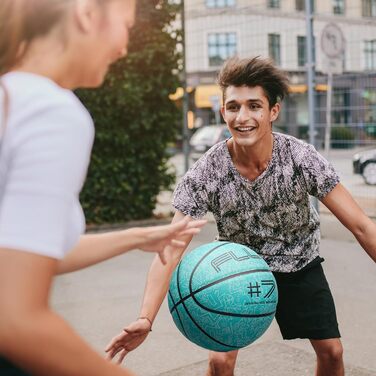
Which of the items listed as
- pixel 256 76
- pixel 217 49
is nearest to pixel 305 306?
pixel 256 76

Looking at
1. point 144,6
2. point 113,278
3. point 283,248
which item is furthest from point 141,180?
point 283,248

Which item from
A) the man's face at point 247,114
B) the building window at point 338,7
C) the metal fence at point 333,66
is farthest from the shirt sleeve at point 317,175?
the building window at point 338,7

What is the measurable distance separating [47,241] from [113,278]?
5.65 m

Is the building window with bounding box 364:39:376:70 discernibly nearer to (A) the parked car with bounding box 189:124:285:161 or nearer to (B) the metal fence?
(B) the metal fence

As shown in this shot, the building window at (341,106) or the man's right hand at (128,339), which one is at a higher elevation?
the building window at (341,106)

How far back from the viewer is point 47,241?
40.9 inches

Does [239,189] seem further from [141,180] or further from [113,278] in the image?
[141,180]

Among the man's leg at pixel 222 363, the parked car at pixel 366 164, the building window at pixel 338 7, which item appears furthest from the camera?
the building window at pixel 338 7

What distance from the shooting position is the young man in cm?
307

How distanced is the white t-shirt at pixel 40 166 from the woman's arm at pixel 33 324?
0.03 meters

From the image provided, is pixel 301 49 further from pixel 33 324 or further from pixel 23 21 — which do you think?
pixel 33 324

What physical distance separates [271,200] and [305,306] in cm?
56

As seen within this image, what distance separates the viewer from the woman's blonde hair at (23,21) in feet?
3.81

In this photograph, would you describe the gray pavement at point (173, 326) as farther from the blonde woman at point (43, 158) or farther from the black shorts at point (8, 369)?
the blonde woman at point (43, 158)
